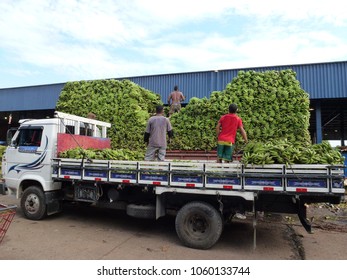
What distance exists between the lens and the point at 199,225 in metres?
5.40

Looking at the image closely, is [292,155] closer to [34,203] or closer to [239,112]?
[34,203]

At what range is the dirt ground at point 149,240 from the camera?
4.99 metres

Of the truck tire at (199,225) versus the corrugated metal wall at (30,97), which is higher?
the corrugated metal wall at (30,97)

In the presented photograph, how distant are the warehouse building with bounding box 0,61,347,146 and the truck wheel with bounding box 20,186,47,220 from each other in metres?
5.13

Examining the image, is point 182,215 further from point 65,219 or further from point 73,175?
point 65,219

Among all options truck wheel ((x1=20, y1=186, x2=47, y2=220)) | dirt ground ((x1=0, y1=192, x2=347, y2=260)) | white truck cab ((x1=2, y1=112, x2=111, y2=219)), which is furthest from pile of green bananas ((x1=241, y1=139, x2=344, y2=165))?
truck wheel ((x1=20, y1=186, x2=47, y2=220))

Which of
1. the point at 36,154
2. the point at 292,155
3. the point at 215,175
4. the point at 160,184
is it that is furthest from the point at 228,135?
the point at 36,154

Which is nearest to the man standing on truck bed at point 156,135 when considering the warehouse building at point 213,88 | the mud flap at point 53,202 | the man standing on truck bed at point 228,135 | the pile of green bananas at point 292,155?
the man standing on truck bed at point 228,135

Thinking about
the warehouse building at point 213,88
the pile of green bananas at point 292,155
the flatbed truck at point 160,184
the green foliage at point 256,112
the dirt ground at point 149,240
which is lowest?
the dirt ground at point 149,240

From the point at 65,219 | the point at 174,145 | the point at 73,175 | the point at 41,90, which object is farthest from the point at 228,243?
the point at 41,90

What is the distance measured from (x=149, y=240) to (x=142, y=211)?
61cm

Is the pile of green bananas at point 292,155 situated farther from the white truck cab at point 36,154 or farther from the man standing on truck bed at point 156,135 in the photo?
the white truck cab at point 36,154

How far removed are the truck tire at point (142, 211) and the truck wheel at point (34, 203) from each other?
2422 mm

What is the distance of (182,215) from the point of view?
541cm
